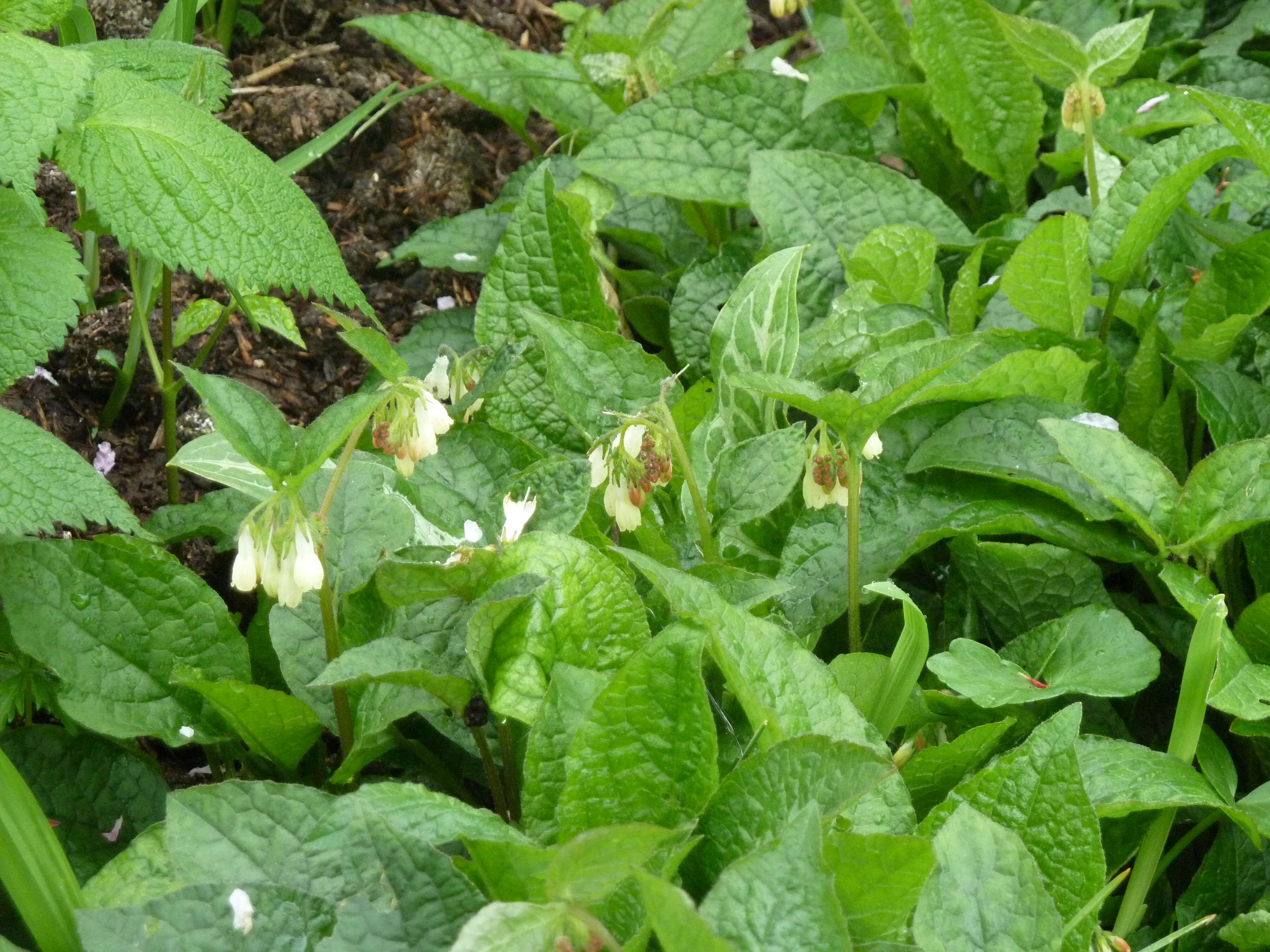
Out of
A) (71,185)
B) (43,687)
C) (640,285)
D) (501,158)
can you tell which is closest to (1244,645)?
(640,285)

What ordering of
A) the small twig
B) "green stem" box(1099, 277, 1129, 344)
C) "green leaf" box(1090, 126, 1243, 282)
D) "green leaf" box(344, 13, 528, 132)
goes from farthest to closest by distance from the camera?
the small twig, "green leaf" box(344, 13, 528, 132), "green stem" box(1099, 277, 1129, 344), "green leaf" box(1090, 126, 1243, 282)

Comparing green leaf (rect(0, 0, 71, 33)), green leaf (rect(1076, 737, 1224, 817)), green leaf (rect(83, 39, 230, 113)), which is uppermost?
green leaf (rect(0, 0, 71, 33))

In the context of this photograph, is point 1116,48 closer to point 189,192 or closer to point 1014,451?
point 1014,451

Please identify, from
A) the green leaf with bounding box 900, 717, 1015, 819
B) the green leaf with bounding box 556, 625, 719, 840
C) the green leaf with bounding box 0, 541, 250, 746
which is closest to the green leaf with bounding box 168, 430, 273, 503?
the green leaf with bounding box 0, 541, 250, 746

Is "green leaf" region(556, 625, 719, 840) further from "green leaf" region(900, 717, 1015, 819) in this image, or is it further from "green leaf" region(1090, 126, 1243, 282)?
"green leaf" region(1090, 126, 1243, 282)

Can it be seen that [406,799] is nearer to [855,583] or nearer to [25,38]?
[855,583]

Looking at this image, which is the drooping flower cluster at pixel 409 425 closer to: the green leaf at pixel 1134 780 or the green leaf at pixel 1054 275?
the green leaf at pixel 1134 780
